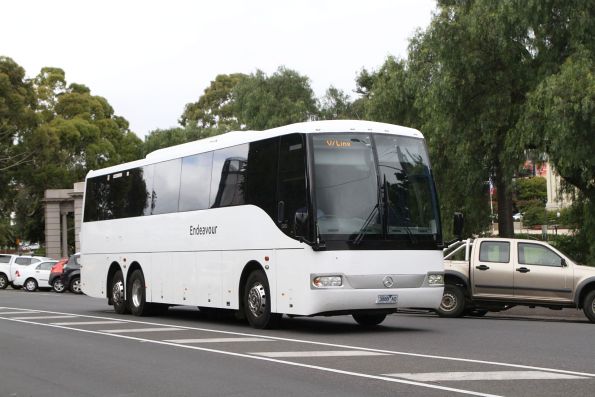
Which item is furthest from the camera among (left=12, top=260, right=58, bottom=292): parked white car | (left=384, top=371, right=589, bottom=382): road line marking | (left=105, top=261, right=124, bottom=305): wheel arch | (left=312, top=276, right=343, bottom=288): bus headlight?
(left=12, top=260, right=58, bottom=292): parked white car

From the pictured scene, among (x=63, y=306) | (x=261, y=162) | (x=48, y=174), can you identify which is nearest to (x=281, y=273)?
(x=261, y=162)

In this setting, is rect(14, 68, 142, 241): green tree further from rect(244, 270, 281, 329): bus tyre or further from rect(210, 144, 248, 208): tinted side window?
rect(244, 270, 281, 329): bus tyre

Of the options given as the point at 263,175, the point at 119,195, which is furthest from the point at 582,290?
the point at 119,195

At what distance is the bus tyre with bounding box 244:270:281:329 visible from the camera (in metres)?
16.1

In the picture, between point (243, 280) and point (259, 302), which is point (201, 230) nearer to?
point (243, 280)

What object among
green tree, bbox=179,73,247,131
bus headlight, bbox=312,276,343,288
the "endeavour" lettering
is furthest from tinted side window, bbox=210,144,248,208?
green tree, bbox=179,73,247,131

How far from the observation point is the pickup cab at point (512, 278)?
61.3 ft

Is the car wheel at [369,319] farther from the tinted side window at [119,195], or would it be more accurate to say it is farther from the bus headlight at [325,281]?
the tinted side window at [119,195]

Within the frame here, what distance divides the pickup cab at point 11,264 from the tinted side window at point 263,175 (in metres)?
28.3

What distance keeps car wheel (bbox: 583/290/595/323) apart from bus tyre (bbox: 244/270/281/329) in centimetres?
625

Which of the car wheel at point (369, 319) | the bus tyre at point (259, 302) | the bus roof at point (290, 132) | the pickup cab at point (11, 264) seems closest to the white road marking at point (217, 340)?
the bus tyre at point (259, 302)

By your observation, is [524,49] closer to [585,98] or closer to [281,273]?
[585,98]

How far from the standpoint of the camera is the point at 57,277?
1551 inches

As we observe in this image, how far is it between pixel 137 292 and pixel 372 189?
27.2ft
